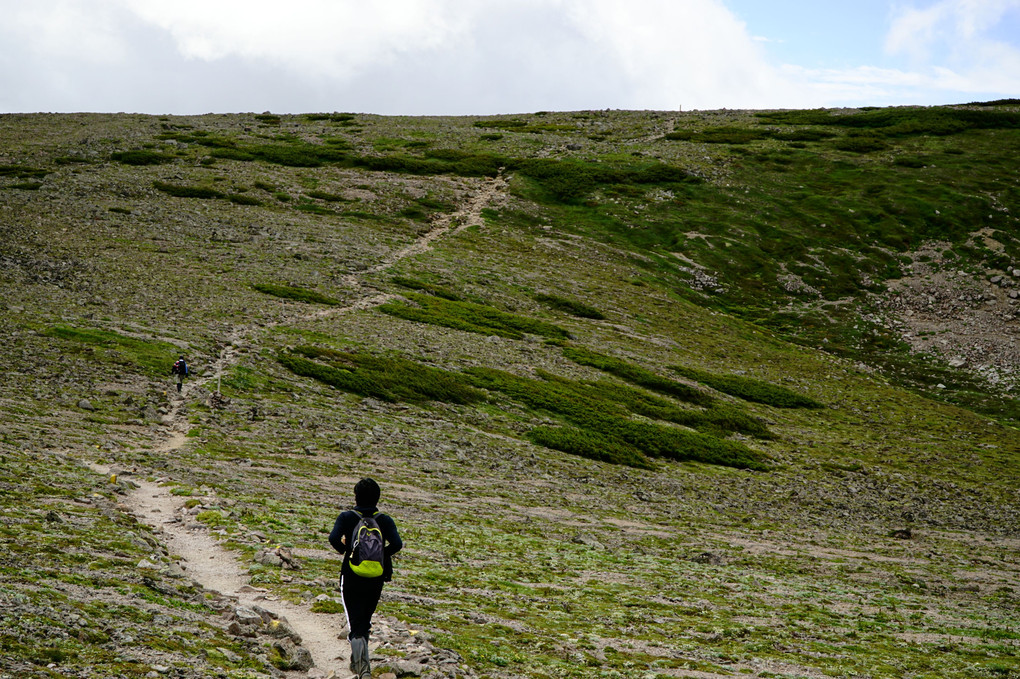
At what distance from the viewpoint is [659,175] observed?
399 ft

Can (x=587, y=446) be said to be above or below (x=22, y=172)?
below

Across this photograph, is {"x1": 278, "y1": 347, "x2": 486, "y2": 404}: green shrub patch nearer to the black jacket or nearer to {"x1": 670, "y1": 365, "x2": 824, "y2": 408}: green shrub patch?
{"x1": 670, "y1": 365, "x2": 824, "y2": 408}: green shrub patch

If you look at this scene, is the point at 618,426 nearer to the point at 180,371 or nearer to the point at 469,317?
the point at 469,317

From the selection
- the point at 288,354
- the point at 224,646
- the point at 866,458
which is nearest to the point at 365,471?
the point at 288,354

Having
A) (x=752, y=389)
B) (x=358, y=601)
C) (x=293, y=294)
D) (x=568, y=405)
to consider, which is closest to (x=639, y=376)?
(x=752, y=389)

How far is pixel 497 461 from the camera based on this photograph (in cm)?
3956

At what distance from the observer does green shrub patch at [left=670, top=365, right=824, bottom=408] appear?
6200 centimetres

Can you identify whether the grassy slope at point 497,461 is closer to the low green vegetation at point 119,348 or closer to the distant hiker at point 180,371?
the low green vegetation at point 119,348

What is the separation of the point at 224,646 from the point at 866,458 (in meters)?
47.8

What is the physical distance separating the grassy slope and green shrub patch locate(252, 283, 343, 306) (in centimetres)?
127

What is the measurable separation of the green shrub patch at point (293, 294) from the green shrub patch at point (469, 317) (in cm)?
431

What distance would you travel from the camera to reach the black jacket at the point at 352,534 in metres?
12.9

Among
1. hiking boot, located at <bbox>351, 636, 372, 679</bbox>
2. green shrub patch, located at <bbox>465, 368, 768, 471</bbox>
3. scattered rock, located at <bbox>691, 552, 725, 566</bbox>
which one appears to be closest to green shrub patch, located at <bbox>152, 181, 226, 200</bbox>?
green shrub patch, located at <bbox>465, 368, 768, 471</bbox>

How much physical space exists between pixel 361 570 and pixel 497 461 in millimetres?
27066
